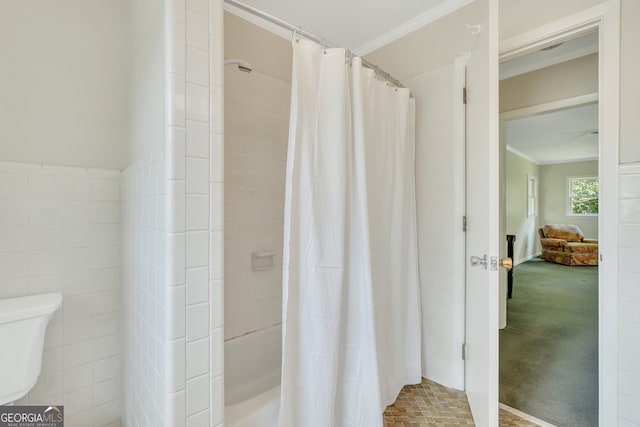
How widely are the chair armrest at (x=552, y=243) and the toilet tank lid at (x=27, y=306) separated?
28.8 feet

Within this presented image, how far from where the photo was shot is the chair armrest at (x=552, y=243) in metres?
6.71

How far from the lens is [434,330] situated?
1.96 metres

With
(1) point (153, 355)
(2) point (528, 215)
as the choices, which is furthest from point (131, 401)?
(2) point (528, 215)

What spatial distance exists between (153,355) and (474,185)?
1656mm

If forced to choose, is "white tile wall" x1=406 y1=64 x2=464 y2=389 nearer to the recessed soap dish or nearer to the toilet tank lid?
the recessed soap dish

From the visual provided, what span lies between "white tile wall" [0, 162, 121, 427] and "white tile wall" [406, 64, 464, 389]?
73.1 inches

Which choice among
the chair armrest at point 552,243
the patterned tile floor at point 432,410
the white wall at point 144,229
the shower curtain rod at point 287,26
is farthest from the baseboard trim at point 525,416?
the chair armrest at point 552,243

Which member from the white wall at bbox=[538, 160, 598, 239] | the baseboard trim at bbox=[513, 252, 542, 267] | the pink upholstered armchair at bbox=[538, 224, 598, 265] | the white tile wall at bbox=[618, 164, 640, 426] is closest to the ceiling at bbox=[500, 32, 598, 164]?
the white wall at bbox=[538, 160, 598, 239]

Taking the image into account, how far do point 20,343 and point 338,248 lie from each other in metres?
1.28

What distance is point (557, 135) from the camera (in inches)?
204

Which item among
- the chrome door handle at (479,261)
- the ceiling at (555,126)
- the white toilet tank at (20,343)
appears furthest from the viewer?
the ceiling at (555,126)

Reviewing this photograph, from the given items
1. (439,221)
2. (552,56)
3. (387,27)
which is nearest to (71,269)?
(439,221)

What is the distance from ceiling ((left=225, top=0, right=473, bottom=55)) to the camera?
6.04 feet

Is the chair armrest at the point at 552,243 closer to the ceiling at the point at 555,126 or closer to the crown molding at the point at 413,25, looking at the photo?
the ceiling at the point at 555,126
